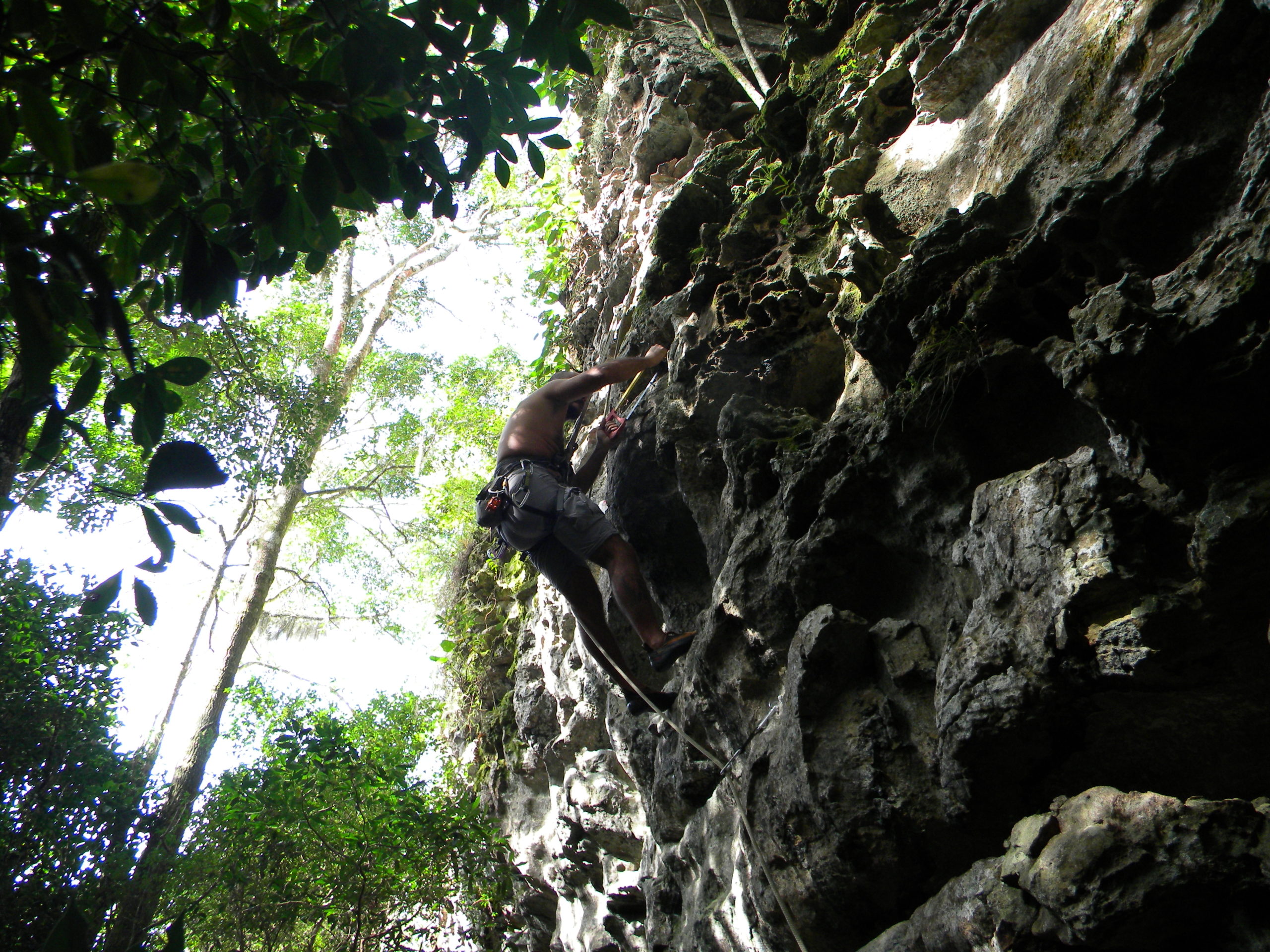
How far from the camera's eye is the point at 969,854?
8.00ft

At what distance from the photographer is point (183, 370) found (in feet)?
6.73

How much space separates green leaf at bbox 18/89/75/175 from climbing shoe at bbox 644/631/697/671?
3.29 metres

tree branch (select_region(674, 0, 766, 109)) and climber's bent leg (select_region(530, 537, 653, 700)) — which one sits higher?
tree branch (select_region(674, 0, 766, 109))

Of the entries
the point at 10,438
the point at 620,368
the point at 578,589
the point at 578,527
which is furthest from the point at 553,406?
the point at 10,438

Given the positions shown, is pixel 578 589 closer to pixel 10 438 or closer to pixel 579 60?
pixel 10 438

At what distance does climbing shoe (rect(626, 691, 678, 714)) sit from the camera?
4.18m

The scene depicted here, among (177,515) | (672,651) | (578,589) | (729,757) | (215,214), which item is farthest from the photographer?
(578,589)

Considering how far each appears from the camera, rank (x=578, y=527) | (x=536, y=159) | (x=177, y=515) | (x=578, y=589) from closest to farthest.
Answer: (x=177, y=515) → (x=536, y=159) → (x=578, y=527) → (x=578, y=589)

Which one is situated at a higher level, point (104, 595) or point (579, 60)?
point (579, 60)

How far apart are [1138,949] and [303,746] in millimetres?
6101

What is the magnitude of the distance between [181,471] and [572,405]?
13.3ft

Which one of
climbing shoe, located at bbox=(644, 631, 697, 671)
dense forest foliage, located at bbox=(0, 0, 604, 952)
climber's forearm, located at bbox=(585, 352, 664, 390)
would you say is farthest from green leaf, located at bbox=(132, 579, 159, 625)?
climber's forearm, located at bbox=(585, 352, 664, 390)

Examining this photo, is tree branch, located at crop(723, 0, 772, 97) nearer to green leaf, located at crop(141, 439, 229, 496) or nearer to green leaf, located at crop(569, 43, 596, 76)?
green leaf, located at crop(569, 43, 596, 76)

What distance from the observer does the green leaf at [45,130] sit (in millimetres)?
1192
